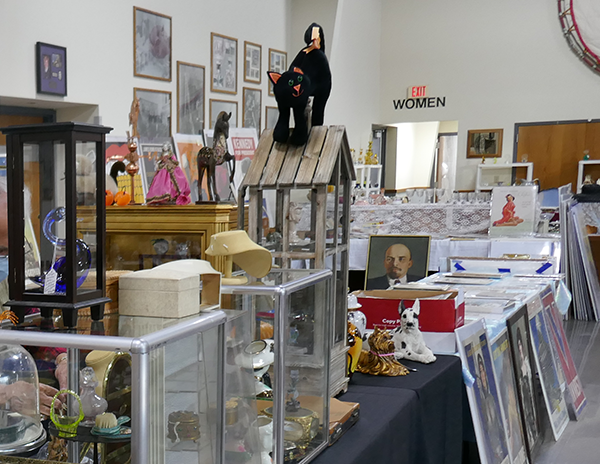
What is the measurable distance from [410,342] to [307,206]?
76 centimetres

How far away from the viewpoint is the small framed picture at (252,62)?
9.42m

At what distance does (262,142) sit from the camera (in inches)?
78.0

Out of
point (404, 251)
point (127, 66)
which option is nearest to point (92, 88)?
point (127, 66)

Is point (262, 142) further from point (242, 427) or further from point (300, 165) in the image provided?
point (242, 427)

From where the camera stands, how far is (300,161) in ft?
6.21

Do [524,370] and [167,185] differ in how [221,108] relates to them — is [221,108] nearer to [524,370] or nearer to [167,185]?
[167,185]

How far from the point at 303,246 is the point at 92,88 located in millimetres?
5620

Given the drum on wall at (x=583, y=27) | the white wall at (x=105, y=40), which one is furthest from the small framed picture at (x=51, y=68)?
the drum on wall at (x=583, y=27)

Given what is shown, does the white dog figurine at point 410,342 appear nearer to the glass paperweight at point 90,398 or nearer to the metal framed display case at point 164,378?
the metal framed display case at point 164,378

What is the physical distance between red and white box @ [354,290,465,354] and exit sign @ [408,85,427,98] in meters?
9.93

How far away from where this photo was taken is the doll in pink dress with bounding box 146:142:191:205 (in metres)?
2.53

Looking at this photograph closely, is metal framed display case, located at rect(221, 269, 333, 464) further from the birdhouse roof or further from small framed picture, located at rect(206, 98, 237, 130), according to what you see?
small framed picture, located at rect(206, 98, 237, 130)

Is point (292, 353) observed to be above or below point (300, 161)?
below

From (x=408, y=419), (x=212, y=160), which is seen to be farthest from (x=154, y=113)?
(x=408, y=419)
